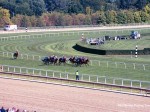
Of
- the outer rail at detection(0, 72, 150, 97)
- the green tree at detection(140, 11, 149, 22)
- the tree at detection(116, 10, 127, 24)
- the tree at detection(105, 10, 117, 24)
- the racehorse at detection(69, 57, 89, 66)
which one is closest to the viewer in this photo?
the outer rail at detection(0, 72, 150, 97)

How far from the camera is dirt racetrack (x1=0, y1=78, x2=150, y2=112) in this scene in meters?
19.0

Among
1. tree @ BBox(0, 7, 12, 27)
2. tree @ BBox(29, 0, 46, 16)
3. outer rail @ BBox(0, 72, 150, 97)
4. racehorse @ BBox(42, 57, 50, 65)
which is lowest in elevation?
outer rail @ BBox(0, 72, 150, 97)

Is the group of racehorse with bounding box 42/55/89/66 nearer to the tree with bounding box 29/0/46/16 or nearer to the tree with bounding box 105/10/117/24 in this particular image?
the tree with bounding box 105/10/117/24

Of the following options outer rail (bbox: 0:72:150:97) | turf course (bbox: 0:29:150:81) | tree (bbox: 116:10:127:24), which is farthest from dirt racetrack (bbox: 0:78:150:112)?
tree (bbox: 116:10:127:24)

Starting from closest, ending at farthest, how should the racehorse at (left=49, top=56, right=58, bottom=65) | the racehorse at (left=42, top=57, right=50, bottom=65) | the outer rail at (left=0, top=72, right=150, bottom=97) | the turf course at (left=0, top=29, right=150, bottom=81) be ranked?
the outer rail at (left=0, top=72, right=150, bottom=97), the turf course at (left=0, top=29, right=150, bottom=81), the racehorse at (left=49, top=56, right=58, bottom=65), the racehorse at (left=42, top=57, right=50, bottom=65)

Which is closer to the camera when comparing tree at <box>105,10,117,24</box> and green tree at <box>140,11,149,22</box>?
tree at <box>105,10,117,24</box>

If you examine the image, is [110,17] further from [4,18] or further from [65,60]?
[65,60]

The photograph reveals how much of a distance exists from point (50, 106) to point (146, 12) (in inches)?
2718

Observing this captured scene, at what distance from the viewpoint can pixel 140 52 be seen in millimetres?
37156

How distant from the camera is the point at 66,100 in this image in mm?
20516

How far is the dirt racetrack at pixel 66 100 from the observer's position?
62.4 ft

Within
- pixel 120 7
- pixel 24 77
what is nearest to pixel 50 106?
pixel 24 77

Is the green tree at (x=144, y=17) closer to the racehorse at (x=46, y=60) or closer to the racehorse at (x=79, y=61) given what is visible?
the racehorse at (x=46, y=60)

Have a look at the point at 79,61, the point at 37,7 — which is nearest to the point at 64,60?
the point at 79,61
